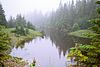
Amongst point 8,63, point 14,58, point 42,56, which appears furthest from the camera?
point 42,56

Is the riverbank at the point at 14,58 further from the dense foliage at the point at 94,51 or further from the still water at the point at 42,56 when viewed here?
the dense foliage at the point at 94,51

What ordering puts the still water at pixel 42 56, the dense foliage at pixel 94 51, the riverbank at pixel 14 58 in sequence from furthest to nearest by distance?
1. the still water at pixel 42 56
2. the riverbank at pixel 14 58
3. the dense foliage at pixel 94 51

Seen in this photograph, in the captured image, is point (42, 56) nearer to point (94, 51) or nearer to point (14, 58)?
point (14, 58)

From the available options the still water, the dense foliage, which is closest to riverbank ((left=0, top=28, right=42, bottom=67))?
the still water

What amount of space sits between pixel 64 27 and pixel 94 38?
12765cm

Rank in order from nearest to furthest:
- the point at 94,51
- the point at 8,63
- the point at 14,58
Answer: the point at 94,51
the point at 8,63
the point at 14,58

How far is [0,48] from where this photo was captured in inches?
829

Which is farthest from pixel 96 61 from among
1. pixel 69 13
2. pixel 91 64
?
pixel 69 13

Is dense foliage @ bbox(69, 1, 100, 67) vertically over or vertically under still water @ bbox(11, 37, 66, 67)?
over

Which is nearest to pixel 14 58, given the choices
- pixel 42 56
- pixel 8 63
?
pixel 8 63

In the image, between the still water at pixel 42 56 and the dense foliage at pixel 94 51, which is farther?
the still water at pixel 42 56

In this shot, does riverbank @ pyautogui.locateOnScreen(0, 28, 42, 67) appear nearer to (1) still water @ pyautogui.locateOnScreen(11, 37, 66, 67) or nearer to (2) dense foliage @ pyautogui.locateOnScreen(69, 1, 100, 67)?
(1) still water @ pyautogui.locateOnScreen(11, 37, 66, 67)

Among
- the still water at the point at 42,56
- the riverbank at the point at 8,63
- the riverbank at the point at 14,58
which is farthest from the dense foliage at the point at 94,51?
the still water at the point at 42,56

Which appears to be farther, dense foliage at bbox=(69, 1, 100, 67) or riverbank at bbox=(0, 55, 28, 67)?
riverbank at bbox=(0, 55, 28, 67)
